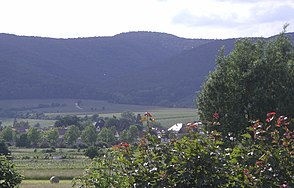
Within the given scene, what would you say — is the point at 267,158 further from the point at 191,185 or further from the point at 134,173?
the point at 134,173

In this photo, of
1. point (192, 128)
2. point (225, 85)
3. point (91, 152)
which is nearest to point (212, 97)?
point (225, 85)

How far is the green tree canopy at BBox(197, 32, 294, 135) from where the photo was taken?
26.5 meters

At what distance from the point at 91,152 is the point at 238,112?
3361cm

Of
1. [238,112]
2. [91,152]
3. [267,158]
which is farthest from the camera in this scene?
[91,152]

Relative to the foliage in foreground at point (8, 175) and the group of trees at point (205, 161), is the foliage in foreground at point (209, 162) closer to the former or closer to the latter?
the group of trees at point (205, 161)

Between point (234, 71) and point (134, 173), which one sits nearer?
point (134, 173)

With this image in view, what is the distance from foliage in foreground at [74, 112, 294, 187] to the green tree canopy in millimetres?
17569

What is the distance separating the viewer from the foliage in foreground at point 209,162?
724 cm

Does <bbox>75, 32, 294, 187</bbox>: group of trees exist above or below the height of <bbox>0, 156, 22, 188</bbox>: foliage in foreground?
above

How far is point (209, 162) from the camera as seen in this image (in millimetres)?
7465

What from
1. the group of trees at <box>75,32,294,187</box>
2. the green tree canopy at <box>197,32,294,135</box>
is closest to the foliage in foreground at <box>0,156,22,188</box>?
the group of trees at <box>75,32,294,187</box>

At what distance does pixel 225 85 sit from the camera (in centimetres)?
2791

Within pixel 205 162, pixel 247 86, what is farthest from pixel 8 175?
pixel 247 86

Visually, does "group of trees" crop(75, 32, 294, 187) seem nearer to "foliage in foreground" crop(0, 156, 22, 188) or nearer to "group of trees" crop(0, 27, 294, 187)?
"group of trees" crop(0, 27, 294, 187)
